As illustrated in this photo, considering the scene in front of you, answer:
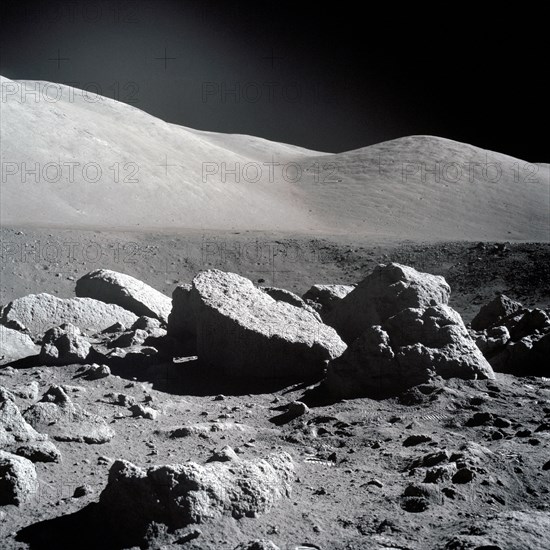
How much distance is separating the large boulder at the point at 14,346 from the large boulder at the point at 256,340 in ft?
5.03

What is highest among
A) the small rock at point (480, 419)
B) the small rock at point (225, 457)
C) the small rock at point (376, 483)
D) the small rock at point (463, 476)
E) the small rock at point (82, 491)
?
the small rock at point (480, 419)

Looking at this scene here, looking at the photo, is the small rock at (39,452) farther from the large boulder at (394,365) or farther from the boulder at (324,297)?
the boulder at (324,297)

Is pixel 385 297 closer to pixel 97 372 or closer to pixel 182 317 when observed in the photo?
pixel 182 317

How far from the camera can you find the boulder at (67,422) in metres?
3.71

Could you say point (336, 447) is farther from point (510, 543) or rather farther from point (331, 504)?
point (510, 543)

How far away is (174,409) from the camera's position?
14.8 feet

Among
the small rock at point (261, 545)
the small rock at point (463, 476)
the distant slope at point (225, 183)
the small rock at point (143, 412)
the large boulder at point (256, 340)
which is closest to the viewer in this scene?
the small rock at point (261, 545)

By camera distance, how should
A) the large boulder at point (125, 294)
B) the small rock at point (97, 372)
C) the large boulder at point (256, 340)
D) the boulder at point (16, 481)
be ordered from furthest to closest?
the large boulder at point (125, 294), the large boulder at point (256, 340), the small rock at point (97, 372), the boulder at point (16, 481)

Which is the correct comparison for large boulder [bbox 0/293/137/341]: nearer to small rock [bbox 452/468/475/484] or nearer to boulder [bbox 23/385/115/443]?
boulder [bbox 23/385/115/443]

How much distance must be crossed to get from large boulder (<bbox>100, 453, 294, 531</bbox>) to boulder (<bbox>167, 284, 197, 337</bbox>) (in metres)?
3.20

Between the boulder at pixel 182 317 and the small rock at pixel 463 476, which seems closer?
the small rock at pixel 463 476

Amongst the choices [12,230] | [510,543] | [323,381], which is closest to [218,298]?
[323,381]

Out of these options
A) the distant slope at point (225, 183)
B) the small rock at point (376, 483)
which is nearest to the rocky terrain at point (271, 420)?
the small rock at point (376, 483)

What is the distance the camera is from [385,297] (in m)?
6.04
